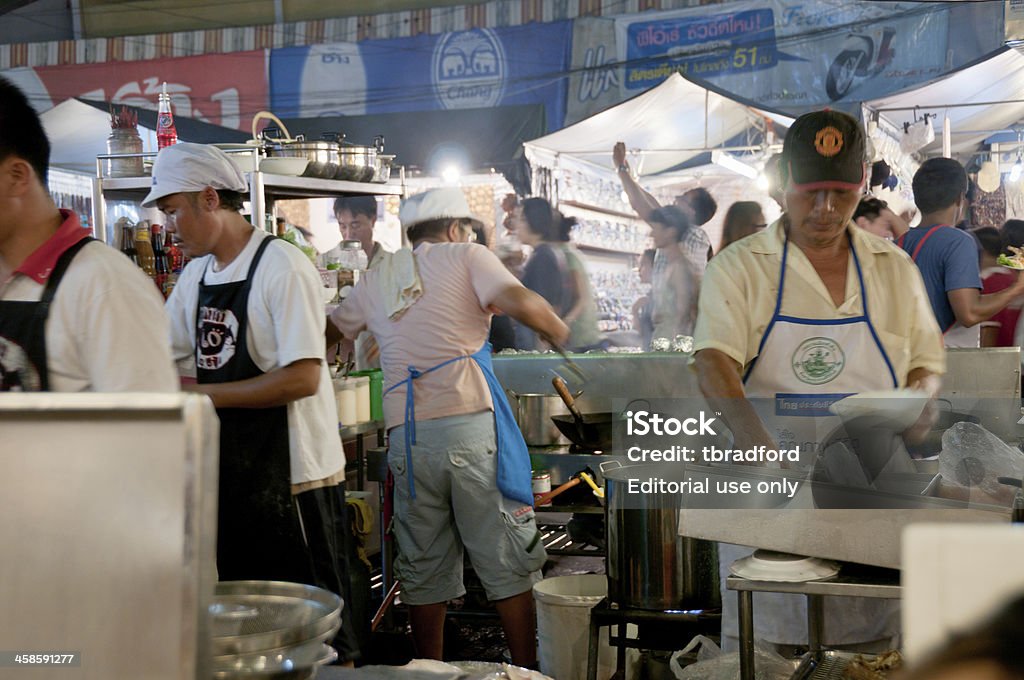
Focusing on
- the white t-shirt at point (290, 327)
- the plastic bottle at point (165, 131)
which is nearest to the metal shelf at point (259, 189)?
the plastic bottle at point (165, 131)

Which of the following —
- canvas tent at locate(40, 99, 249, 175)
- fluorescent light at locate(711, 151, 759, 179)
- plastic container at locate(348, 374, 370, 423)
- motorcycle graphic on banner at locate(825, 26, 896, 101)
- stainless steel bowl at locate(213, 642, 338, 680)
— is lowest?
stainless steel bowl at locate(213, 642, 338, 680)

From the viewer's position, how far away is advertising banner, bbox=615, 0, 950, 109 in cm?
876

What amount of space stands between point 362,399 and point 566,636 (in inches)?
55.4

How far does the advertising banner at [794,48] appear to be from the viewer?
8.76m

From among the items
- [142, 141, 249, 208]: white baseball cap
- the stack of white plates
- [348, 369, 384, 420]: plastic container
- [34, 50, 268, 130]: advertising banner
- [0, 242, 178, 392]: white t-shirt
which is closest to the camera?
[0, 242, 178, 392]: white t-shirt

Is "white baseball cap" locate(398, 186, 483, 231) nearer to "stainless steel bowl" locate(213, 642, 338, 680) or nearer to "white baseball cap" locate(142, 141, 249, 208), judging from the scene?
"white baseball cap" locate(142, 141, 249, 208)

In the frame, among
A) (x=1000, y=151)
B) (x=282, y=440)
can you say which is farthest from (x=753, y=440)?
(x=1000, y=151)

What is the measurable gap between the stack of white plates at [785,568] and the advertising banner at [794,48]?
24.2ft

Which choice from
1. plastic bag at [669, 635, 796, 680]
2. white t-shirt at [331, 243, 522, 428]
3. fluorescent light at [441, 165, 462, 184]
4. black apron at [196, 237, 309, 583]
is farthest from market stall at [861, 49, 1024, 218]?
black apron at [196, 237, 309, 583]

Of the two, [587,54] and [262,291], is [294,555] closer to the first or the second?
[262,291]

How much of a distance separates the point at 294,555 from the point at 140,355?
1.24 m

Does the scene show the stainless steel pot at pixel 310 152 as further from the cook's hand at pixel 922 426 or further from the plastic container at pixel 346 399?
the cook's hand at pixel 922 426

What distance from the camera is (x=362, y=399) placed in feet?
14.3

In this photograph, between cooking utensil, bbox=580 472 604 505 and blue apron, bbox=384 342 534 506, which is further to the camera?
cooking utensil, bbox=580 472 604 505
